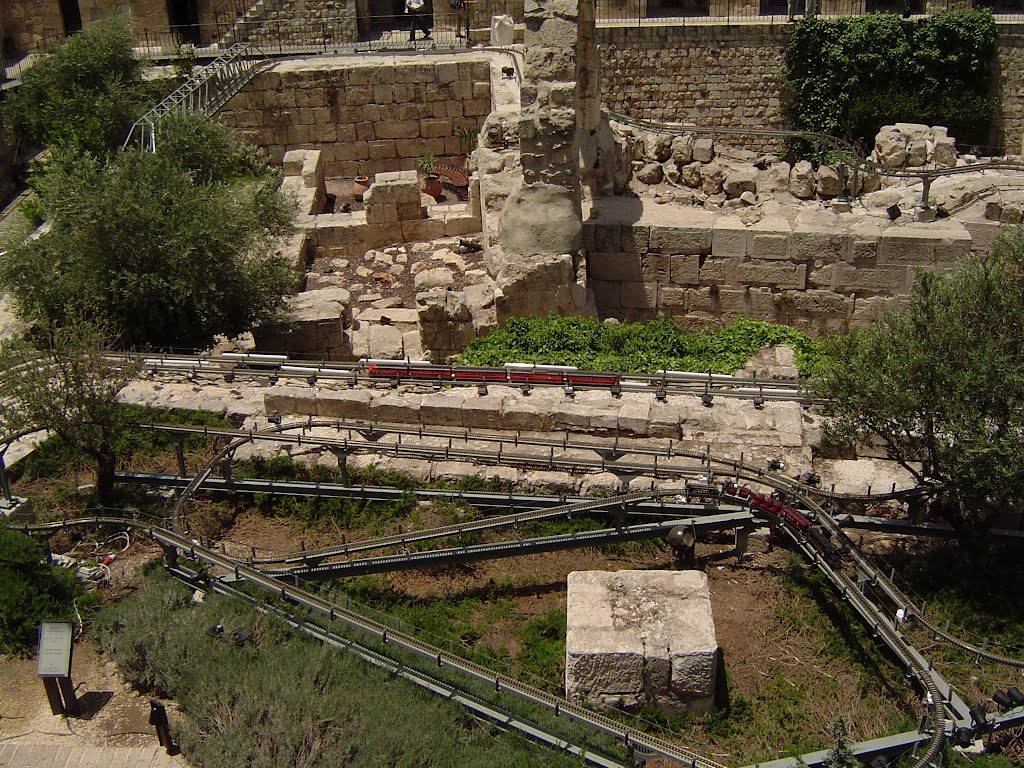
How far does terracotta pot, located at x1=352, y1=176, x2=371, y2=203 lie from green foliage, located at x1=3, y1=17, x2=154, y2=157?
4639 mm

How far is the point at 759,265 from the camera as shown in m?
14.9

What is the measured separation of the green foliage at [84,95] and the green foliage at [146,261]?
7064 mm

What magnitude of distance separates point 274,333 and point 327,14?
48.3 ft

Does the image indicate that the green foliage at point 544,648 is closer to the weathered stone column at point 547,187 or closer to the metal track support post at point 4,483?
the metal track support post at point 4,483

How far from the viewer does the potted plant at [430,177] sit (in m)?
21.2

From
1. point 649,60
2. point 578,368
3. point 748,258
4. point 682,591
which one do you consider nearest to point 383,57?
point 649,60

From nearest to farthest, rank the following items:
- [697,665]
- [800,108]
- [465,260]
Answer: [697,665] < [465,260] < [800,108]

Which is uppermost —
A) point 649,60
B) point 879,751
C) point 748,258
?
point 649,60

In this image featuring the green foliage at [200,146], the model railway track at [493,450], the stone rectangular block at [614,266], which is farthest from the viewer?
the green foliage at [200,146]

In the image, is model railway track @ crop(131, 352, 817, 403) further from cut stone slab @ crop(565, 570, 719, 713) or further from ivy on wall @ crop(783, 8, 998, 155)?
ivy on wall @ crop(783, 8, 998, 155)

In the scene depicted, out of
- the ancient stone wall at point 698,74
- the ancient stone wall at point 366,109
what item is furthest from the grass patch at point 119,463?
the ancient stone wall at point 698,74

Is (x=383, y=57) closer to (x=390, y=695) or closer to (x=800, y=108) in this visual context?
(x=800, y=108)

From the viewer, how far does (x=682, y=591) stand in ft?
28.6

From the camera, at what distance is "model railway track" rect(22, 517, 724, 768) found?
755 centimetres
